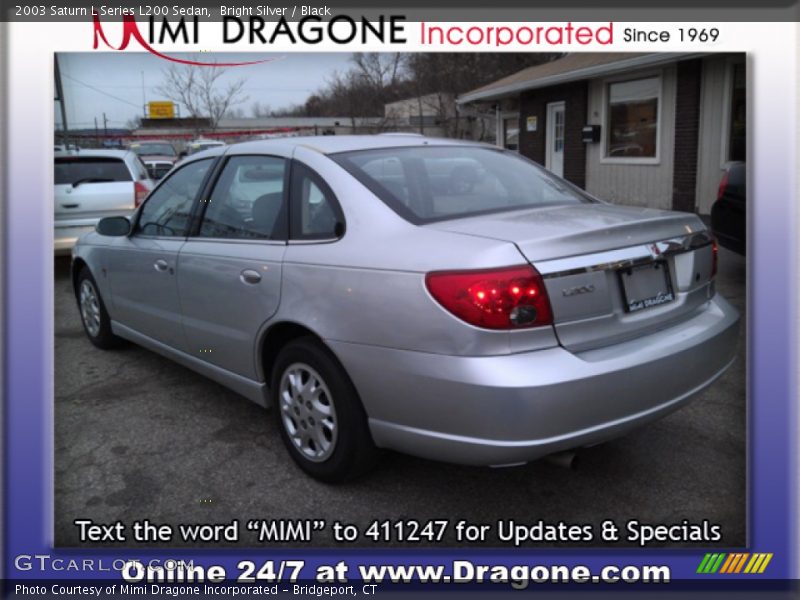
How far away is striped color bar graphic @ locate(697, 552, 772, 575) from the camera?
254 cm

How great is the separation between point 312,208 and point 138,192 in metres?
4.36

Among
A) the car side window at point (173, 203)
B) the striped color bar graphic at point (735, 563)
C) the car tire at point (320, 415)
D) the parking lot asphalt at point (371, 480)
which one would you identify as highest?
the car side window at point (173, 203)

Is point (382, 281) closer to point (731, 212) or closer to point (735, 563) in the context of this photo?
point (735, 563)

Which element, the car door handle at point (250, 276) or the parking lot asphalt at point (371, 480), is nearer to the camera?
the parking lot asphalt at point (371, 480)

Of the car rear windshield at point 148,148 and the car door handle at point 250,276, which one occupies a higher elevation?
the car rear windshield at point 148,148

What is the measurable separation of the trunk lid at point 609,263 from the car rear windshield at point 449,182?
161mm

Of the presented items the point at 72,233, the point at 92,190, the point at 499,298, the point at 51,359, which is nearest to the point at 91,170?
the point at 92,190

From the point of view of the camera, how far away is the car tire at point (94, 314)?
198 inches

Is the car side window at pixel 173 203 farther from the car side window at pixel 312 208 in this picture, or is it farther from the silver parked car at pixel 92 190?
the car side window at pixel 312 208

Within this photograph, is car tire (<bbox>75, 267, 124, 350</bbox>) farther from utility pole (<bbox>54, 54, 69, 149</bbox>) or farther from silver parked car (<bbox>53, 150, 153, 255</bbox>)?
utility pole (<bbox>54, 54, 69, 149</bbox>)

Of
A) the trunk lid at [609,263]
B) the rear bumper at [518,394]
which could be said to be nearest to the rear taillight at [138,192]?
the rear bumper at [518,394]

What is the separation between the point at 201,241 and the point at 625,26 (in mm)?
2301

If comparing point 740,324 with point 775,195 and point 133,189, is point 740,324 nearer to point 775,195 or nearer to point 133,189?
point 775,195

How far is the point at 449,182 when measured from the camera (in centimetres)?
322
